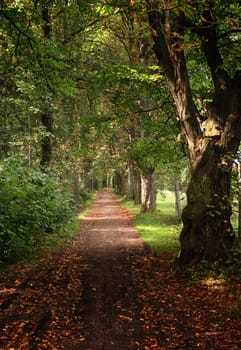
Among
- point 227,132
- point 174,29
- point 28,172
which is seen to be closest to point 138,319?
point 227,132

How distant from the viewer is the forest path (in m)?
5.61

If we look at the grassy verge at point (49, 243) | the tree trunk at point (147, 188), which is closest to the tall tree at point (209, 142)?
the grassy verge at point (49, 243)

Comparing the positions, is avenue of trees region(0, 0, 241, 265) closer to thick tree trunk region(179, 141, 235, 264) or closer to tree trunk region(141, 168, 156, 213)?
thick tree trunk region(179, 141, 235, 264)

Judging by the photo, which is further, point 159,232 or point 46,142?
point 46,142

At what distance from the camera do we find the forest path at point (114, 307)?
5613mm

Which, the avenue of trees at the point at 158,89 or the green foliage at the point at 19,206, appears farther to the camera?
the green foliage at the point at 19,206

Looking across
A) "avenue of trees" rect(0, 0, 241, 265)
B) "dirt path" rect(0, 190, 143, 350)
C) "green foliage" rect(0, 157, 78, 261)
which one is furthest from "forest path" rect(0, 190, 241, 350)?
"avenue of trees" rect(0, 0, 241, 265)

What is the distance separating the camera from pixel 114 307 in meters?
7.07

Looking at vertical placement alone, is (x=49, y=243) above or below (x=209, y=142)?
below

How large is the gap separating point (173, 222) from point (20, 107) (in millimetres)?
10158

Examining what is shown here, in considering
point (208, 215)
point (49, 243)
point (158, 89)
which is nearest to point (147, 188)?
point (49, 243)

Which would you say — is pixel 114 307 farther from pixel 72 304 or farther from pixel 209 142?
pixel 209 142

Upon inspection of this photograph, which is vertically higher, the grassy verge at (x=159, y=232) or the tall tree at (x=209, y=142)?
the tall tree at (x=209, y=142)

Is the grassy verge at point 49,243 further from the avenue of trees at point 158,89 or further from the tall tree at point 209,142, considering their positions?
the tall tree at point 209,142
